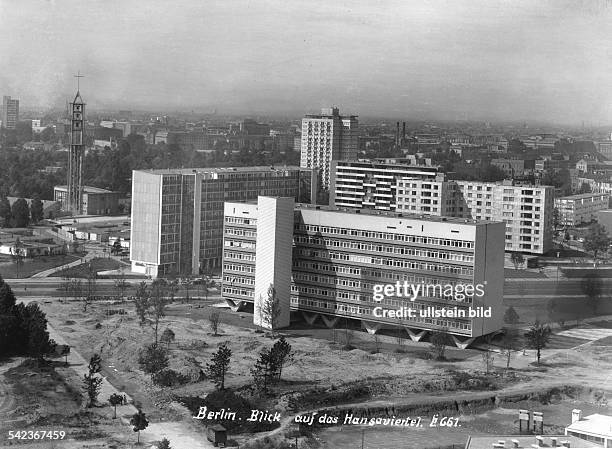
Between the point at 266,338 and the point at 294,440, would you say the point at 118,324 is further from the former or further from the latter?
the point at 294,440

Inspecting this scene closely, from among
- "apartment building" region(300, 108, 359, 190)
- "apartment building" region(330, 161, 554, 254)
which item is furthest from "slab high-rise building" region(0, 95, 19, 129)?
"apartment building" region(330, 161, 554, 254)

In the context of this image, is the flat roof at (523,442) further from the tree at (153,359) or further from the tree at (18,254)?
the tree at (18,254)

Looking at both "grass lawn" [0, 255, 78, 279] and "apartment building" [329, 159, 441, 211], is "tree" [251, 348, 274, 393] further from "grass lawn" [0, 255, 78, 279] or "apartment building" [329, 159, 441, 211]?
"apartment building" [329, 159, 441, 211]

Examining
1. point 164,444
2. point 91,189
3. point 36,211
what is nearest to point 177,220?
point 36,211

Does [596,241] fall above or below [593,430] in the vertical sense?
above

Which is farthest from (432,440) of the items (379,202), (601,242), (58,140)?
(58,140)

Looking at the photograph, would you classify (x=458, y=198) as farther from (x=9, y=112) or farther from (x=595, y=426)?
(x=9, y=112)
